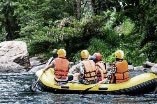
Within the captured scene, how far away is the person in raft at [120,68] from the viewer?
13.2m

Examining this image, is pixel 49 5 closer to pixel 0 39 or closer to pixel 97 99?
pixel 0 39

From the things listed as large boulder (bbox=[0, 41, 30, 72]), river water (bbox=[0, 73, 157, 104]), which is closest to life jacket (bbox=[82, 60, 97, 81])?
river water (bbox=[0, 73, 157, 104])

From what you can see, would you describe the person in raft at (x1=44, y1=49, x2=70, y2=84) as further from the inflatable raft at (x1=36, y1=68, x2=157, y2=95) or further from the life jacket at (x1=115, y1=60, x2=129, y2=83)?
the life jacket at (x1=115, y1=60, x2=129, y2=83)

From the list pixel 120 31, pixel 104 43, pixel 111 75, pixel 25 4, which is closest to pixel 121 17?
pixel 120 31

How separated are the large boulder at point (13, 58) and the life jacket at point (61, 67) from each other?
765cm

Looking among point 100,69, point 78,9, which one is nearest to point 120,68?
point 100,69

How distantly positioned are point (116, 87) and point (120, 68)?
1.89ft

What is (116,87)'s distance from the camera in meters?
13.3

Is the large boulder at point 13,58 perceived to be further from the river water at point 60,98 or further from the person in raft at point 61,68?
the person in raft at point 61,68

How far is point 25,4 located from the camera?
92.9 ft

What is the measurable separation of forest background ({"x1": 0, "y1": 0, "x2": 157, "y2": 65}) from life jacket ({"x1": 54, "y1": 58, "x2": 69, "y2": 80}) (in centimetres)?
799

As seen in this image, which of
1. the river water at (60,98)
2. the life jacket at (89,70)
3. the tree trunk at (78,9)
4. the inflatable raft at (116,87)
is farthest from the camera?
the tree trunk at (78,9)

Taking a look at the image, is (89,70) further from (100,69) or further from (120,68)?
(120,68)

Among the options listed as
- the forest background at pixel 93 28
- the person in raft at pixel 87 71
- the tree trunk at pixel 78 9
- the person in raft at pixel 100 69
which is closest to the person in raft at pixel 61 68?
the person in raft at pixel 87 71
